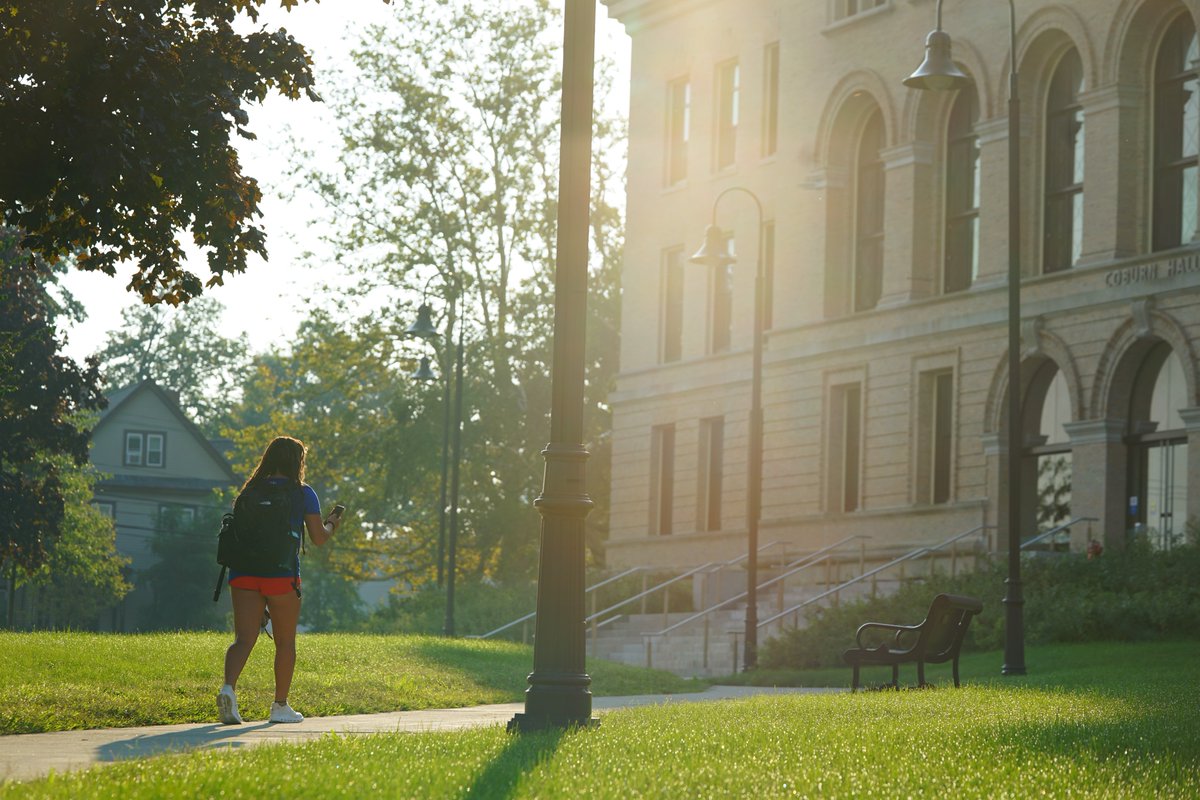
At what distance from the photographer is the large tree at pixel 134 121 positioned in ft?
45.5

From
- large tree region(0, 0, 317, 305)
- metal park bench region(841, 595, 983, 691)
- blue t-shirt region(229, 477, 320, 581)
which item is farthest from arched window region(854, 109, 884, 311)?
blue t-shirt region(229, 477, 320, 581)

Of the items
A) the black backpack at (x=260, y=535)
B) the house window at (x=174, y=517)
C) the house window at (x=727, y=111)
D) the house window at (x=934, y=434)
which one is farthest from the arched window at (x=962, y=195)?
the house window at (x=174, y=517)

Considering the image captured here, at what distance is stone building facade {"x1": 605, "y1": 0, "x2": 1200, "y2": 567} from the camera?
3575 cm

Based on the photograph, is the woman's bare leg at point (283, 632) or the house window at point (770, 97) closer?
the woman's bare leg at point (283, 632)

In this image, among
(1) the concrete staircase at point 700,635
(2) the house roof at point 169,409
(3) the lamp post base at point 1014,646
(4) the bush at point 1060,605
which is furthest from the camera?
(2) the house roof at point 169,409

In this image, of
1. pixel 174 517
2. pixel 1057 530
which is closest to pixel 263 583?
pixel 1057 530

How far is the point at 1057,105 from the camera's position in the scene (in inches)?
1505

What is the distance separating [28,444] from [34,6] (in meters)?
29.8

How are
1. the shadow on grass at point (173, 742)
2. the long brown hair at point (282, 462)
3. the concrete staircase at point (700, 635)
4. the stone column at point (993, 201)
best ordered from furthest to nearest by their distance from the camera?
the stone column at point (993, 201) < the concrete staircase at point (700, 635) < the long brown hair at point (282, 462) < the shadow on grass at point (173, 742)

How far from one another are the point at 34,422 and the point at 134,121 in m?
30.1

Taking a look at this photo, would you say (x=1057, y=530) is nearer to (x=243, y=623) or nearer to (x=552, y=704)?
(x=243, y=623)

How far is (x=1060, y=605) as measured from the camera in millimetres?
28312

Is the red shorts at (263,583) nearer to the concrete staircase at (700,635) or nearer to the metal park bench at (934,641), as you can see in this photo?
the metal park bench at (934,641)

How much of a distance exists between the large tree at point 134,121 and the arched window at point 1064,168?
973 inches
